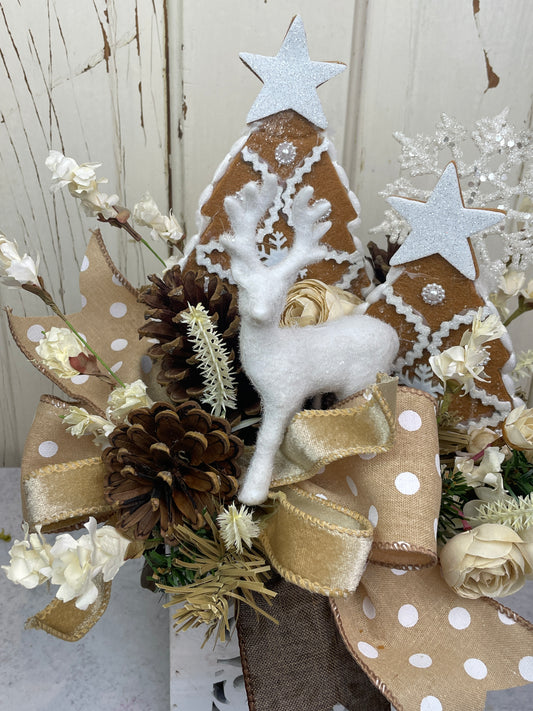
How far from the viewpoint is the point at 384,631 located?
45 cm

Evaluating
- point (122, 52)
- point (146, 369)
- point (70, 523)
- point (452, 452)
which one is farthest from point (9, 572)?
point (122, 52)

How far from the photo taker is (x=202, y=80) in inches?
27.4

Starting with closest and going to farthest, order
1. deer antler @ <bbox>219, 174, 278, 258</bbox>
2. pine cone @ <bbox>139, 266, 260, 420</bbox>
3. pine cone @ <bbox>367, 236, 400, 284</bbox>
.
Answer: deer antler @ <bbox>219, 174, 278, 258</bbox>, pine cone @ <bbox>139, 266, 260, 420</bbox>, pine cone @ <bbox>367, 236, 400, 284</bbox>

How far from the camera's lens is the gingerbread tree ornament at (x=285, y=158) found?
0.52 meters

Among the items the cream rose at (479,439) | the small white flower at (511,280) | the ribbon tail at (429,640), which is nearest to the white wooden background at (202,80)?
the small white flower at (511,280)

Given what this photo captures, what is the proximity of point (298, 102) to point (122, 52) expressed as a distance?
295 mm

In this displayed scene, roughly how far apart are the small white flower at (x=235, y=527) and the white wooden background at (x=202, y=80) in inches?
18.6

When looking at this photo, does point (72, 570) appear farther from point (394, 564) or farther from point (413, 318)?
point (413, 318)

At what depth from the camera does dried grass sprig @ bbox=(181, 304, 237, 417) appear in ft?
1.43

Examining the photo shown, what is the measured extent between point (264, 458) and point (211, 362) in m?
0.08

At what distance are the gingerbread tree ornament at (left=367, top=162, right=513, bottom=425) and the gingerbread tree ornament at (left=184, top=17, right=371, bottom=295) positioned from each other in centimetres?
7

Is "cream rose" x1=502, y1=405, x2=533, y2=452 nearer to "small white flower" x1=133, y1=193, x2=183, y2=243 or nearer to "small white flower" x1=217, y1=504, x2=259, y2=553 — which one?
"small white flower" x1=217, y1=504, x2=259, y2=553

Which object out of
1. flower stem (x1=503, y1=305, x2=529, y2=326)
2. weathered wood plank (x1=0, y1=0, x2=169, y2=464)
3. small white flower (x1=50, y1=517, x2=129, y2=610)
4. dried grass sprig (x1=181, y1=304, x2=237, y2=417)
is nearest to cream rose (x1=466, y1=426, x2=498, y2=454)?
flower stem (x1=503, y1=305, x2=529, y2=326)

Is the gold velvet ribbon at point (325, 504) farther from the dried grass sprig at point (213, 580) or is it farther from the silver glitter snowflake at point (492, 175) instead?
the silver glitter snowflake at point (492, 175)
